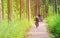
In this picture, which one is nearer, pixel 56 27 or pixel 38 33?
pixel 56 27

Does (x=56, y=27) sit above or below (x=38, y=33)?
above

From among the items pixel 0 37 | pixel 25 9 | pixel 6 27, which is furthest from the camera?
pixel 25 9

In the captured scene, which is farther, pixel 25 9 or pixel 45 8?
pixel 45 8

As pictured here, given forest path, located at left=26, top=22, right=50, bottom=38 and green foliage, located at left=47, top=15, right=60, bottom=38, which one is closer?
green foliage, located at left=47, top=15, right=60, bottom=38

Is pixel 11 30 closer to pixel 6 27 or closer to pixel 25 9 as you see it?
pixel 6 27

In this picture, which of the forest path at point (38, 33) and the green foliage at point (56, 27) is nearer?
the green foliage at point (56, 27)

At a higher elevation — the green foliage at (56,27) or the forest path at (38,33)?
the green foliage at (56,27)

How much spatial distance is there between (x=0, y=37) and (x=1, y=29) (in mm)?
553

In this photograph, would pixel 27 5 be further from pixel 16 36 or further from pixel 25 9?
pixel 16 36

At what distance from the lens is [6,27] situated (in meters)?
11.4

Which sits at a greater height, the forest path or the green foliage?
the green foliage

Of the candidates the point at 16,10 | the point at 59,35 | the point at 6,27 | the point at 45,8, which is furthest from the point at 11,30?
the point at 45,8

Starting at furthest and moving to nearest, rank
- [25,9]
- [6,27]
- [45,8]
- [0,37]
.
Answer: [45,8], [25,9], [6,27], [0,37]

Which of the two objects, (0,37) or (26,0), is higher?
(26,0)
